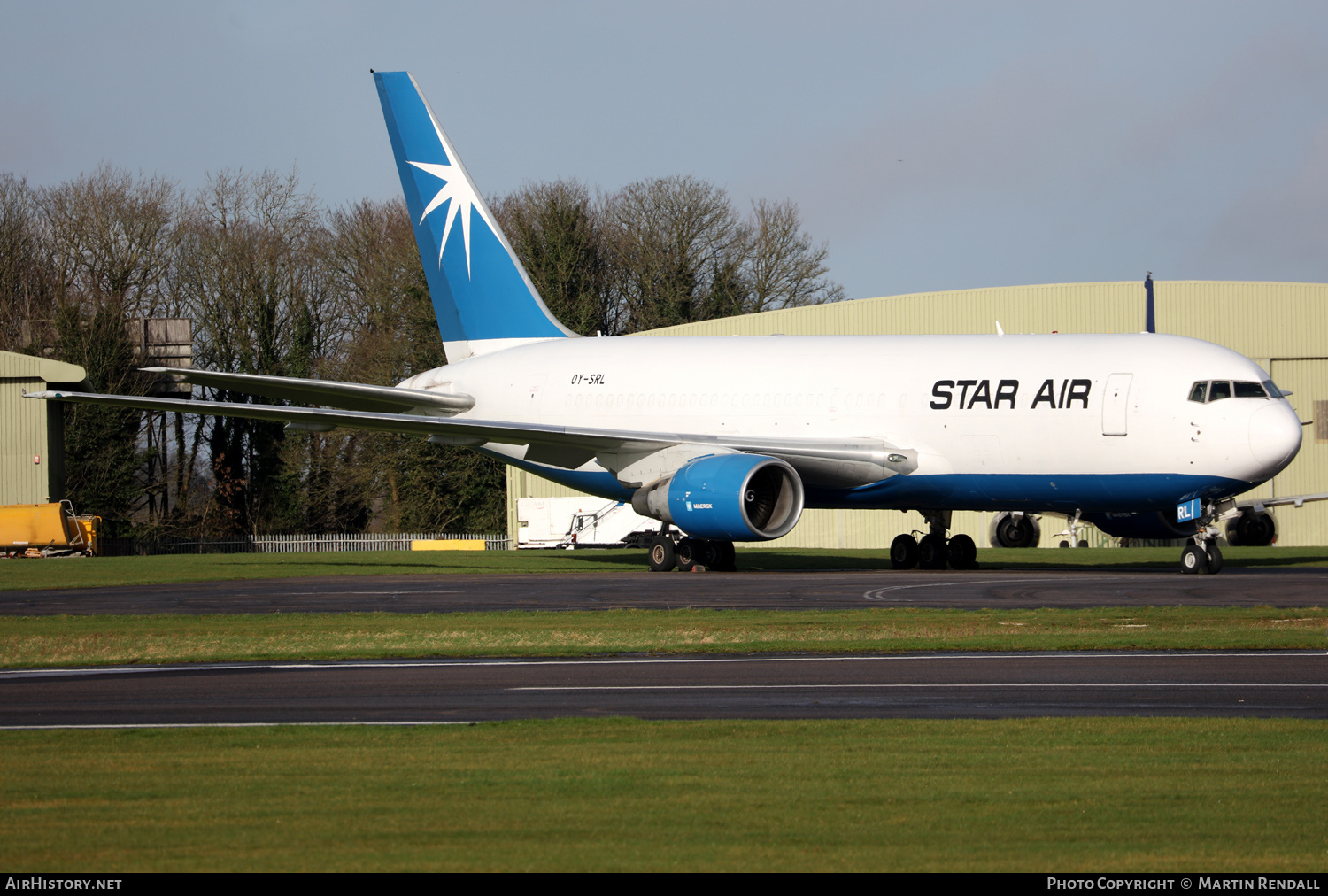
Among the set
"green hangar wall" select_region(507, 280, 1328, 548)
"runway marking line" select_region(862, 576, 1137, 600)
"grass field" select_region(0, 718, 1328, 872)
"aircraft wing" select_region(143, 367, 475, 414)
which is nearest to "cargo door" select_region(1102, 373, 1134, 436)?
"runway marking line" select_region(862, 576, 1137, 600)

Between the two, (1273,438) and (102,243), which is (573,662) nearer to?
(1273,438)

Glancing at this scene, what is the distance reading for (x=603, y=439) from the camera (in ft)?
88.3

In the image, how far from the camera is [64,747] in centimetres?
887

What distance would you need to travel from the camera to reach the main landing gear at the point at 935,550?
2789cm

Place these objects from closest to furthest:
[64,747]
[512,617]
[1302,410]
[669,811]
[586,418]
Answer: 1. [669,811]
2. [64,747]
3. [512,617]
4. [586,418]
5. [1302,410]

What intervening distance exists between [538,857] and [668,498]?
64.3ft

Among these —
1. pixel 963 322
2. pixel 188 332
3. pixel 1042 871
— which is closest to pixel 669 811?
pixel 1042 871

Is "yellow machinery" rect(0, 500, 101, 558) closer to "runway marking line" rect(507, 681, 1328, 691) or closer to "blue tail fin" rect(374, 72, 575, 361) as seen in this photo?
"blue tail fin" rect(374, 72, 575, 361)

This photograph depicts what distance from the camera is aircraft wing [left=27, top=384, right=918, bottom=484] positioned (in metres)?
26.0

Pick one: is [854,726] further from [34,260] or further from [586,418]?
[34,260]

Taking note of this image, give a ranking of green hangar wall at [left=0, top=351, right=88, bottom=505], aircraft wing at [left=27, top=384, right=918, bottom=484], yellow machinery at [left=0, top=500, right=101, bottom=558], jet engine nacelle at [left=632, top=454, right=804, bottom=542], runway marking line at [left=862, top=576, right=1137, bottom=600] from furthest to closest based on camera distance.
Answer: green hangar wall at [left=0, top=351, right=88, bottom=505] → yellow machinery at [left=0, top=500, right=101, bottom=558] → aircraft wing at [left=27, top=384, right=918, bottom=484] → jet engine nacelle at [left=632, top=454, right=804, bottom=542] → runway marking line at [left=862, top=576, right=1137, bottom=600]

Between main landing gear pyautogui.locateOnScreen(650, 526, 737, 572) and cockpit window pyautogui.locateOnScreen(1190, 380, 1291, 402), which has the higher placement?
cockpit window pyautogui.locateOnScreen(1190, 380, 1291, 402)

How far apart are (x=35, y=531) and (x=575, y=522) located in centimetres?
1617

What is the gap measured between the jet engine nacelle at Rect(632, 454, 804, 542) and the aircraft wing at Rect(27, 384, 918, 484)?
2.56 ft
